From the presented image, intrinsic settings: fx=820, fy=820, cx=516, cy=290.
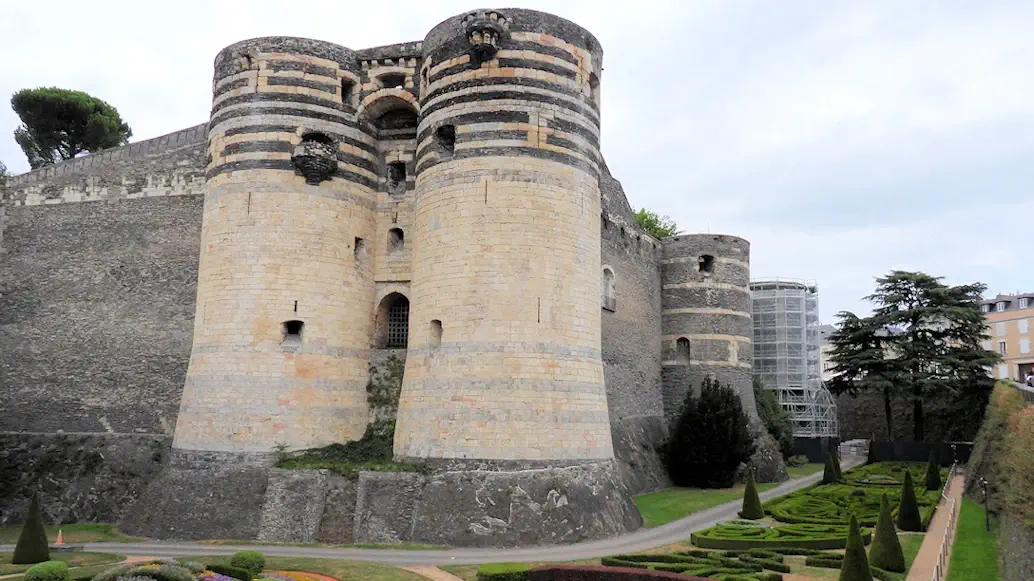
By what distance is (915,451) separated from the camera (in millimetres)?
43406

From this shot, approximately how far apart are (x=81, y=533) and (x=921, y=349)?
40899mm

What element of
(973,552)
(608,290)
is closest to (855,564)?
(973,552)

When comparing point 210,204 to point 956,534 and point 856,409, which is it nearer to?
point 956,534

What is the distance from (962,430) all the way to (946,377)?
6.25 meters

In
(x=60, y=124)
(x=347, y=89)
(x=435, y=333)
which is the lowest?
(x=435, y=333)

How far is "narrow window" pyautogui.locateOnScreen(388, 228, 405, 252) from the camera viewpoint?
2789 centimetres

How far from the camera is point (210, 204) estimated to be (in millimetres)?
26938

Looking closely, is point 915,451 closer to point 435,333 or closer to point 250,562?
point 435,333

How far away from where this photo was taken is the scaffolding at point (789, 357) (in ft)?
160

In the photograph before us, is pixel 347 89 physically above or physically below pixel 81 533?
above

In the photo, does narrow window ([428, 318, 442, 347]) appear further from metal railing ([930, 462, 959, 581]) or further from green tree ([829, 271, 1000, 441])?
green tree ([829, 271, 1000, 441])

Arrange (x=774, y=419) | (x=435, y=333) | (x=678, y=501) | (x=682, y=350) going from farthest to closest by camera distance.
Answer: (x=774, y=419) < (x=682, y=350) < (x=678, y=501) < (x=435, y=333)

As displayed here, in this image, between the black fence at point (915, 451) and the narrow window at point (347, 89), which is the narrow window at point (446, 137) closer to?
the narrow window at point (347, 89)

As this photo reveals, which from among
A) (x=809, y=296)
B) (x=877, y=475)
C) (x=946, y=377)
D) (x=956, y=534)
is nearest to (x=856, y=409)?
(x=809, y=296)
